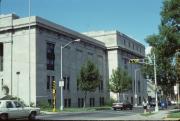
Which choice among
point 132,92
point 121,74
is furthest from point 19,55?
point 132,92

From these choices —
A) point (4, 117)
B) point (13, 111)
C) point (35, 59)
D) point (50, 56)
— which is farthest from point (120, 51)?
point (4, 117)

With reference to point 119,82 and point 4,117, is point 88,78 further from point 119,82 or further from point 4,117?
point 4,117

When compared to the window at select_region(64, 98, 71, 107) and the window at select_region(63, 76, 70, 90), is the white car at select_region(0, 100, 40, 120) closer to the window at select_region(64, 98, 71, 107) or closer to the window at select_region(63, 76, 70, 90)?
the window at select_region(64, 98, 71, 107)

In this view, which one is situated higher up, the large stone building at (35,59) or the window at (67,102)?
the large stone building at (35,59)

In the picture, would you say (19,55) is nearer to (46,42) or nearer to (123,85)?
(46,42)

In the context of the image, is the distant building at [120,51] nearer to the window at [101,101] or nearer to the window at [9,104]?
the window at [101,101]

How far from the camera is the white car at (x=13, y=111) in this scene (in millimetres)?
28344

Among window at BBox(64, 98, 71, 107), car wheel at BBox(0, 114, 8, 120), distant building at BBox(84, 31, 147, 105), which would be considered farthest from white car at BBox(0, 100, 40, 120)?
distant building at BBox(84, 31, 147, 105)

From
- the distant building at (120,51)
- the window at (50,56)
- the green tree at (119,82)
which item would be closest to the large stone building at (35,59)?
the window at (50,56)

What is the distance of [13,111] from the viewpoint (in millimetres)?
28875

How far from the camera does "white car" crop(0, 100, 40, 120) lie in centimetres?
2834

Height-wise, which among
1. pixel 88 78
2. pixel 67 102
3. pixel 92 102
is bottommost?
pixel 92 102

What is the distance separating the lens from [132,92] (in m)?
110

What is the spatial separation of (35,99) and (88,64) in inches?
459
